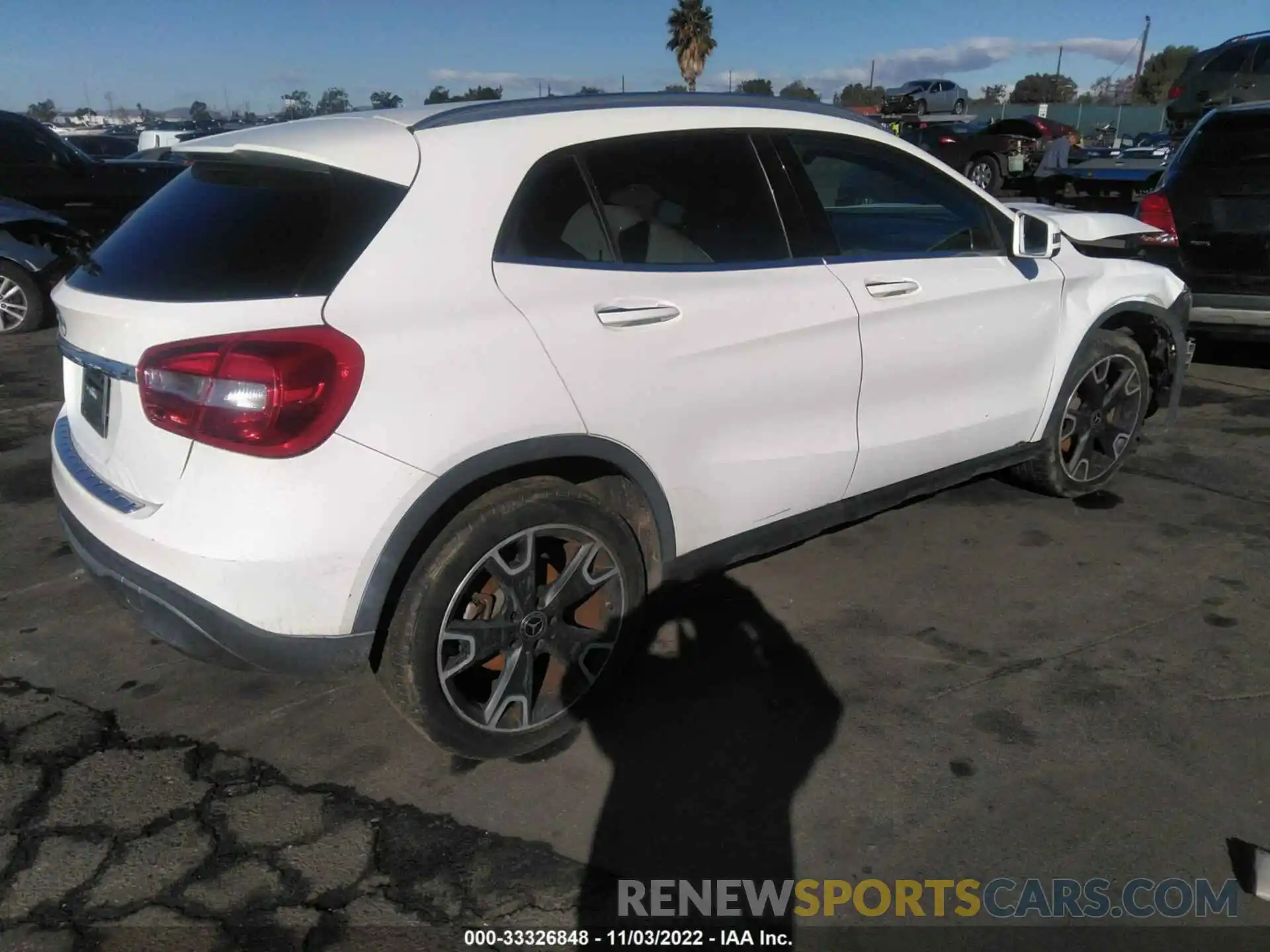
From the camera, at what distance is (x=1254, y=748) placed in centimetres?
303

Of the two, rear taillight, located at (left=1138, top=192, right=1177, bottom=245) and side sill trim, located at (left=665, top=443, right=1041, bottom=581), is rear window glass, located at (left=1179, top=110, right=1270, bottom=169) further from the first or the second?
side sill trim, located at (left=665, top=443, right=1041, bottom=581)

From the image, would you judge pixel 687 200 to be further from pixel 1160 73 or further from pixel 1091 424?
pixel 1160 73

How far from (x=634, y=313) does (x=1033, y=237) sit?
204cm

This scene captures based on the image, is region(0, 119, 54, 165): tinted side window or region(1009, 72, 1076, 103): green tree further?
region(1009, 72, 1076, 103): green tree

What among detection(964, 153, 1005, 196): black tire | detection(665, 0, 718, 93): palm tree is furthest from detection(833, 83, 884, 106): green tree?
detection(964, 153, 1005, 196): black tire

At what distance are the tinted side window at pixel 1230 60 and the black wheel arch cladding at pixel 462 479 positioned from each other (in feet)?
62.8

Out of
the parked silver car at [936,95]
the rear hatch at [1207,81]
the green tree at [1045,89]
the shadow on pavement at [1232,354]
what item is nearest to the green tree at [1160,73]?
the green tree at [1045,89]

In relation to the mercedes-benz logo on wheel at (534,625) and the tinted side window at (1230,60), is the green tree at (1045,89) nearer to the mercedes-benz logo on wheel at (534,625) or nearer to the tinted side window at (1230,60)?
the tinted side window at (1230,60)

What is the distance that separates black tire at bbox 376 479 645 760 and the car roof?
926 mm

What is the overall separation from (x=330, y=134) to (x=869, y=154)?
201 centimetres

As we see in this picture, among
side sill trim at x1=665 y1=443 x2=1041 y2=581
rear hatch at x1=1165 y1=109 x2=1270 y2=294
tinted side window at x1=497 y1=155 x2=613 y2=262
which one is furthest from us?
rear hatch at x1=1165 y1=109 x2=1270 y2=294

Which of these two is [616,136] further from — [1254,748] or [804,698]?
[1254,748]

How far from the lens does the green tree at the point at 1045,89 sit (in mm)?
74000

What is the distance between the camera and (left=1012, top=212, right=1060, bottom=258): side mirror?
4039mm
